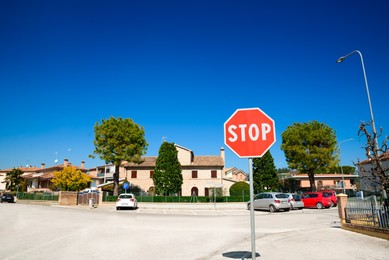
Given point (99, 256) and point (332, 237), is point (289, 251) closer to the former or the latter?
point (332, 237)

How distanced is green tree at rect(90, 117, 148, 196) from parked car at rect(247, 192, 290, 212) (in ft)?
67.5

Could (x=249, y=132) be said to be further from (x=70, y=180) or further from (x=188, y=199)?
(x=70, y=180)

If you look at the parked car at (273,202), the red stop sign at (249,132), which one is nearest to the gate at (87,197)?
the parked car at (273,202)

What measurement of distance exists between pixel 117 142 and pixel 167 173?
9253 mm

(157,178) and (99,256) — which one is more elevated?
(157,178)

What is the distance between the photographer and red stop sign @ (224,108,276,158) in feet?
13.4

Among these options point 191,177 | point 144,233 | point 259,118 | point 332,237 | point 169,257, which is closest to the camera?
point 259,118

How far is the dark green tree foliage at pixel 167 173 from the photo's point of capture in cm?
4144

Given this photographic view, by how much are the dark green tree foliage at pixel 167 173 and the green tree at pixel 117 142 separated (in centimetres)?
448

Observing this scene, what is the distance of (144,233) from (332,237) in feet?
21.8

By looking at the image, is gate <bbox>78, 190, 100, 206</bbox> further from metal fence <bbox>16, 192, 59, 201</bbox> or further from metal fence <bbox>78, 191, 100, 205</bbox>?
metal fence <bbox>16, 192, 59, 201</bbox>

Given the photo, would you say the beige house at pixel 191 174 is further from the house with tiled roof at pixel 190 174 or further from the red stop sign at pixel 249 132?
the red stop sign at pixel 249 132

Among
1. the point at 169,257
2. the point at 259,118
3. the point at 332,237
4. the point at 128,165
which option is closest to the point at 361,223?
the point at 332,237

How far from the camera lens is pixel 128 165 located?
48.8 meters
